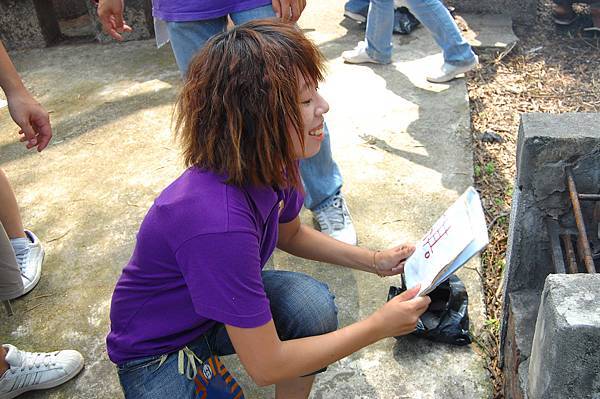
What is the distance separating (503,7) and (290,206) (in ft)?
11.8

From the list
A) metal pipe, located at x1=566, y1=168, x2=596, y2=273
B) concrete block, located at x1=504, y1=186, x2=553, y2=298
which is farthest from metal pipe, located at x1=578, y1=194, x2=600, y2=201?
concrete block, located at x1=504, y1=186, x2=553, y2=298

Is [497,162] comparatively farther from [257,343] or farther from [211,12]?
[257,343]

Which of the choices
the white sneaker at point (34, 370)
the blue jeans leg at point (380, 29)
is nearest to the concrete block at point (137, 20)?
the blue jeans leg at point (380, 29)

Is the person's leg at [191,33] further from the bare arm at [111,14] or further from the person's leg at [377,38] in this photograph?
the person's leg at [377,38]

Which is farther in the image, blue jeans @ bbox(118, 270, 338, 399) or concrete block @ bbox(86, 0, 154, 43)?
concrete block @ bbox(86, 0, 154, 43)

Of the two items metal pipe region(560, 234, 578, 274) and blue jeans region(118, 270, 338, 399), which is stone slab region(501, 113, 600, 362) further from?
blue jeans region(118, 270, 338, 399)

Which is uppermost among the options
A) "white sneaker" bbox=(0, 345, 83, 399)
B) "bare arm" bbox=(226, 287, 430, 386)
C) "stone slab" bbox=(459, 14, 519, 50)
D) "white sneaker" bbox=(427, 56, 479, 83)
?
"bare arm" bbox=(226, 287, 430, 386)

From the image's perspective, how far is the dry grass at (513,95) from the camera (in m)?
2.77

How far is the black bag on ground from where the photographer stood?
6.91 feet

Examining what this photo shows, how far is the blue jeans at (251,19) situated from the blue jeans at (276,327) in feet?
2.60

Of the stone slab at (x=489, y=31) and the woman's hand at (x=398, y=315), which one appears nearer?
the woman's hand at (x=398, y=315)

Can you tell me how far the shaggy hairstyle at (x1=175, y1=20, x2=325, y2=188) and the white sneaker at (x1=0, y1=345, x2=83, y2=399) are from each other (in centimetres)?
108

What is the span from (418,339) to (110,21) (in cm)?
167

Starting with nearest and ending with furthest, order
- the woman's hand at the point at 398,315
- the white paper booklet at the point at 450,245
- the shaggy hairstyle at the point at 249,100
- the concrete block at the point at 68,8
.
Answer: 1. the shaggy hairstyle at the point at 249,100
2. the white paper booklet at the point at 450,245
3. the woman's hand at the point at 398,315
4. the concrete block at the point at 68,8
